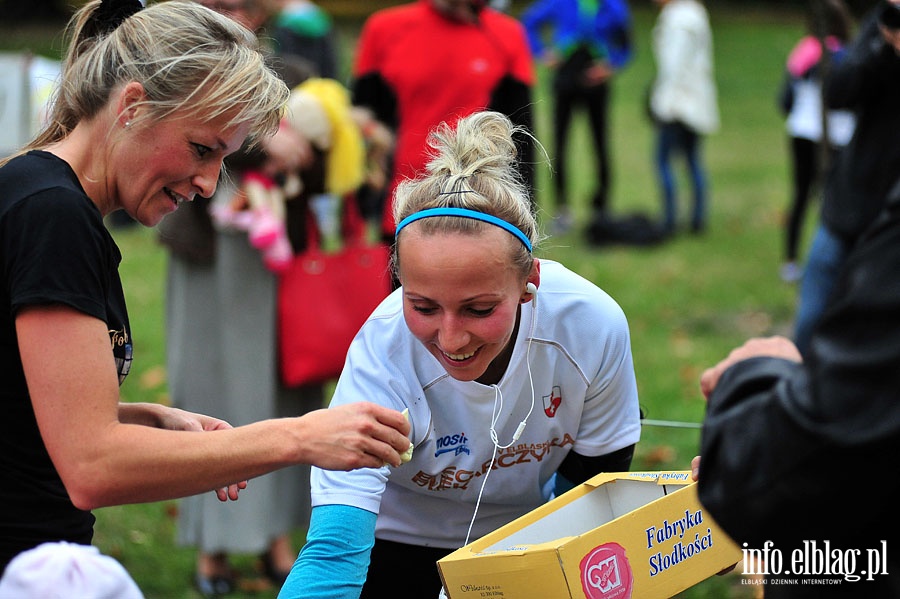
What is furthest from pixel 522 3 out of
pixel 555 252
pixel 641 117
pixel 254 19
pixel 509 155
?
pixel 509 155

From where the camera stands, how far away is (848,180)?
4406 millimetres

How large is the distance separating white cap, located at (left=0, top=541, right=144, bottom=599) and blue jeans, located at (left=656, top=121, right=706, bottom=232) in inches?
354

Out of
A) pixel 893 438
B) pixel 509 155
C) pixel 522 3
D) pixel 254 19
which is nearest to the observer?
pixel 893 438

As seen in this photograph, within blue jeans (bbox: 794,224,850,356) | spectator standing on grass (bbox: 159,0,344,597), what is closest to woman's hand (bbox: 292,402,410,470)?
spectator standing on grass (bbox: 159,0,344,597)

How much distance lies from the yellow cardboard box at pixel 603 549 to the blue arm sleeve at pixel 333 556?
22cm

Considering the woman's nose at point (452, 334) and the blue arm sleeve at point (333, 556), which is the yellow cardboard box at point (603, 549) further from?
the woman's nose at point (452, 334)

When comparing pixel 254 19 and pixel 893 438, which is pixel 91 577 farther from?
pixel 254 19

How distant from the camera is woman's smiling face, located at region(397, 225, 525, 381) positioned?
2.33m

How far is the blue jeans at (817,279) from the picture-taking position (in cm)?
466

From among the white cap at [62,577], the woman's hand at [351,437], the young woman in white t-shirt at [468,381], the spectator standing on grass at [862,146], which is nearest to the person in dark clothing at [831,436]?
the woman's hand at [351,437]

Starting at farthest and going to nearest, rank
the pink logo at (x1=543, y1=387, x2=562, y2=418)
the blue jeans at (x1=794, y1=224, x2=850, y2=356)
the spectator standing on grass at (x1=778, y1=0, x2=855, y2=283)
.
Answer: the spectator standing on grass at (x1=778, y1=0, x2=855, y2=283) < the blue jeans at (x1=794, y1=224, x2=850, y2=356) < the pink logo at (x1=543, y1=387, x2=562, y2=418)

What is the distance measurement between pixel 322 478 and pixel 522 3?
91.9 feet

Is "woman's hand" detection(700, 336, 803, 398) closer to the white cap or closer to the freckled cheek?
the freckled cheek

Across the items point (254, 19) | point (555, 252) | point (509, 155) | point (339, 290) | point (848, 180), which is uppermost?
point (254, 19)
